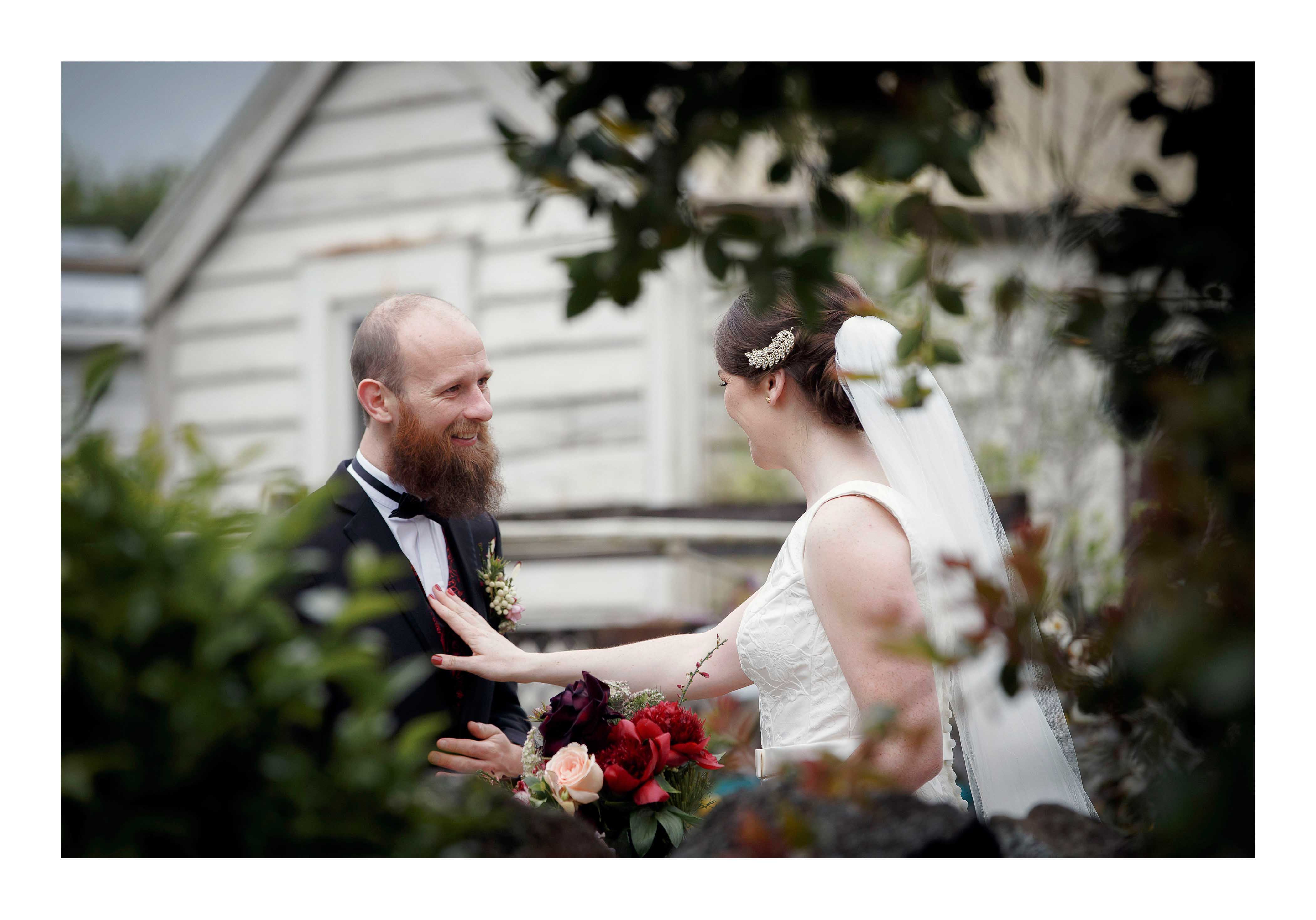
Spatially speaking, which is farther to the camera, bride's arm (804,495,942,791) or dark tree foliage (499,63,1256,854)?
bride's arm (804,495,942,791)

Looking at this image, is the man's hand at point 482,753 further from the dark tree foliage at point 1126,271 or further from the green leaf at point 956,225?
the green leaf at point 956,225

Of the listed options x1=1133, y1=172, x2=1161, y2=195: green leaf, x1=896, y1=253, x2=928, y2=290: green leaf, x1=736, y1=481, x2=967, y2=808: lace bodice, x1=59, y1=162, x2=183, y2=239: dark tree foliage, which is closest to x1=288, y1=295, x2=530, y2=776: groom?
x1=736, y1=481, x2=967, y2=808: lace bodice

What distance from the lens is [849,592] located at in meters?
2.28

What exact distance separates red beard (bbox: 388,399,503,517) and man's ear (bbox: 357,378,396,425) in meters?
0.04

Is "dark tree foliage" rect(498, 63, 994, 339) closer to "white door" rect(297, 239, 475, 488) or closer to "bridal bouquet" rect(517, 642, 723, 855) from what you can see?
"bridal bouquet" rect(517, 642, 723, 855)

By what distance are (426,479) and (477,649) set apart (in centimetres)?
53

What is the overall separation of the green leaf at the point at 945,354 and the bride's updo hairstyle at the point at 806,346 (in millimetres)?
882

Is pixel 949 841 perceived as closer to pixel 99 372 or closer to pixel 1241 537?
pixel 1241 537

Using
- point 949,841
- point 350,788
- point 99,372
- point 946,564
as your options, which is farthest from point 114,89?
point 949,841

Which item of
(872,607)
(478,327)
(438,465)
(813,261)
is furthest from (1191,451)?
(478,327)

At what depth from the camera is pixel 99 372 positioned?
140 centimetres

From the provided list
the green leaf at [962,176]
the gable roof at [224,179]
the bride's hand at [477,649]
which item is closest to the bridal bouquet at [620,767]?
the bride's hand at [477,649]

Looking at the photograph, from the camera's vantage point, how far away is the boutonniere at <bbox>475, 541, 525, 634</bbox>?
2.76 metres

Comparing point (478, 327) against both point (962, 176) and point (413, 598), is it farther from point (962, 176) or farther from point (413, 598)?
point (962, 176)
